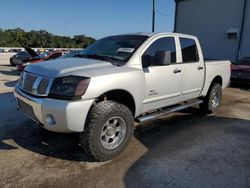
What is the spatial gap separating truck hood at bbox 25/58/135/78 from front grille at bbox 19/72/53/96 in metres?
0.07

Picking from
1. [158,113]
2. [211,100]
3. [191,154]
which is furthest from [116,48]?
[211,100]

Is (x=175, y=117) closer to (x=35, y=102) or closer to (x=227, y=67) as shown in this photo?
(x=227, y=67)

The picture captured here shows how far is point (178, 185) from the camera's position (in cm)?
295

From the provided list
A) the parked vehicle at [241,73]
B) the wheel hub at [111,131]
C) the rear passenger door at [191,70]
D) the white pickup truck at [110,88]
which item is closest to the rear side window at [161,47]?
the white pickup truck at [110,88]

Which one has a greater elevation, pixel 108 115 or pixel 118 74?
pixel 118 74

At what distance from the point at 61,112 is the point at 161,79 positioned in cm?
191

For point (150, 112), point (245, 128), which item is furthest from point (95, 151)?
point (245, 128)

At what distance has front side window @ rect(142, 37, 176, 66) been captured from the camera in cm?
405

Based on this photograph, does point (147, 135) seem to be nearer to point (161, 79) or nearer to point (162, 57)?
point (161, 79)

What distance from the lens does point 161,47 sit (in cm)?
446

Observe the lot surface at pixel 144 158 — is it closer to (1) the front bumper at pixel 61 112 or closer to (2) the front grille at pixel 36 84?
(1) the front bumper at pixel 61 112

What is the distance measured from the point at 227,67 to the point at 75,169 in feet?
16.1

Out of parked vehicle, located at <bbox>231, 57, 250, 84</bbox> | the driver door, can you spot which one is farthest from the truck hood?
parked vehicle, located at <bbox>231, 57, 250, 84</bbox>

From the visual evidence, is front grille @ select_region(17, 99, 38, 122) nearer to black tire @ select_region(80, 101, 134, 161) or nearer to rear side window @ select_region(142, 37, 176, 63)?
black tire @ select_region(80, 101, 134, 161)
